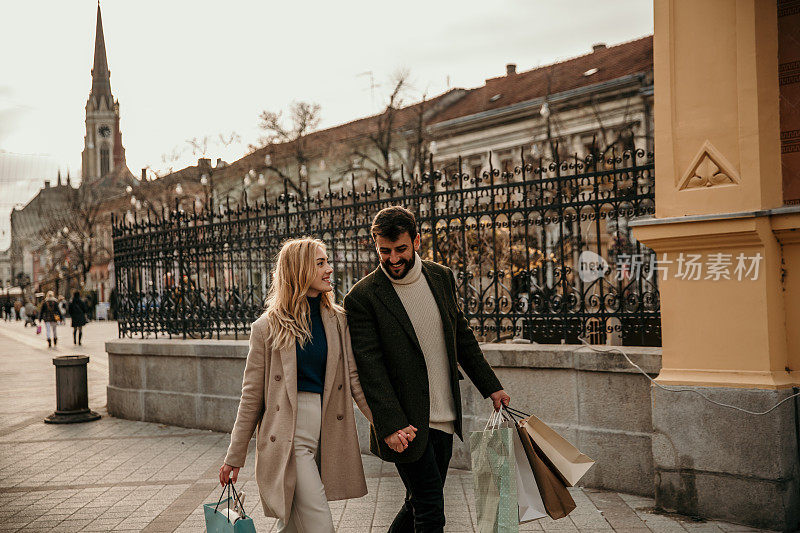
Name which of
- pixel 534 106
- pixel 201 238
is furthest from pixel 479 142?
pixel 201 238

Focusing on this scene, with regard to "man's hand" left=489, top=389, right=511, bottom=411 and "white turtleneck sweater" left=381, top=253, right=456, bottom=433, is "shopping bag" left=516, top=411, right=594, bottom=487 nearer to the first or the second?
"man's hand" left=489, top=389, right=511, bottom=411

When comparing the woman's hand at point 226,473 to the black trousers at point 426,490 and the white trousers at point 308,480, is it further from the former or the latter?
the black trousers at point 426,490


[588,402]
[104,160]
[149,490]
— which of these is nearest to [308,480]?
[588,402]

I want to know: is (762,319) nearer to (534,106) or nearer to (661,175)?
(661,175)

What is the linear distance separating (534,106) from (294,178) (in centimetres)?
1216

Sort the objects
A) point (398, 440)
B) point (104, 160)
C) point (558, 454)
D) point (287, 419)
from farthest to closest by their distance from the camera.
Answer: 1. point (104, 160)
2. point (558, 454)
3. point (287, 419)
4. point (398, 440)

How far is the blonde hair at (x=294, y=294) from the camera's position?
3789 mm

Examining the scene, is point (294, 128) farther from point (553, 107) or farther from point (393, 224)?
point (393, 224)

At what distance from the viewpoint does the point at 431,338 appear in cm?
392

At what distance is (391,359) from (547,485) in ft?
3.15

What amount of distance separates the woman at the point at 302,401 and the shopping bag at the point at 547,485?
770mm

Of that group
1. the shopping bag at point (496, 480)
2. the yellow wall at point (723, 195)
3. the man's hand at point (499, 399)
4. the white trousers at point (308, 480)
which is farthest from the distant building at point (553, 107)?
the white trousers at point (308, 480)

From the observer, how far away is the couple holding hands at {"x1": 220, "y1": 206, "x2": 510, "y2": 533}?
146 inches

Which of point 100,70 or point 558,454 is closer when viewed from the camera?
point 558,454
